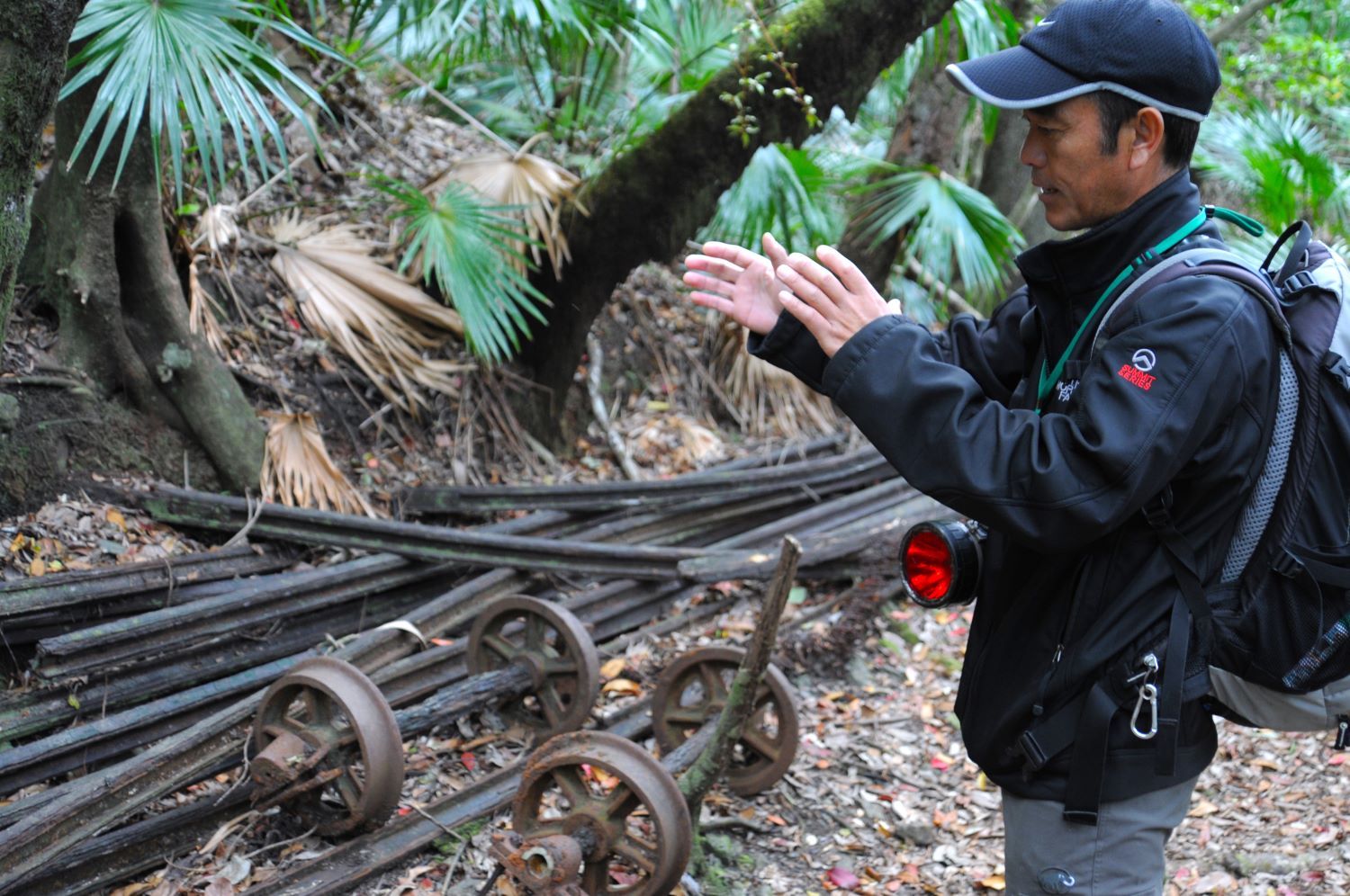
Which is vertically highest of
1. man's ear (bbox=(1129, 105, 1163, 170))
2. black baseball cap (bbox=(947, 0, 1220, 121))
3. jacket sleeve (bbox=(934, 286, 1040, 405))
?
black baseball cap (bbox=(947, 0, 1220, 121))

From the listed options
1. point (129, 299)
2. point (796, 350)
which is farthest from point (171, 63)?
point (796, 350)

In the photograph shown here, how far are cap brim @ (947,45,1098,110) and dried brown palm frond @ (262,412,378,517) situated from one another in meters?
3.83

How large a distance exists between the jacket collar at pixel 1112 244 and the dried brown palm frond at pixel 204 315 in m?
3.98

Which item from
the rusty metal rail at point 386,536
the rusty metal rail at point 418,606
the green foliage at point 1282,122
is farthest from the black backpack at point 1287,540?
the rusty metal rail at point 386,536

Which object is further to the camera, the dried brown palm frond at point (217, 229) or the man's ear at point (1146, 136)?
the dried brown palm frond at point (217, 229)

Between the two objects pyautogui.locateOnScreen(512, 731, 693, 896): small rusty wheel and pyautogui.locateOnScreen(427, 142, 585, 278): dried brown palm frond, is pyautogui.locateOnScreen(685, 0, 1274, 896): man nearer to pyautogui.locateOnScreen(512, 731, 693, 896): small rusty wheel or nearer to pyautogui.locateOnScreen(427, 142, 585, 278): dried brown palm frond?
pyautogui.locateOnScreen(512, 731, 693, 896): small rusty wheel

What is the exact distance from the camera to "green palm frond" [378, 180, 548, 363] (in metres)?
5.43

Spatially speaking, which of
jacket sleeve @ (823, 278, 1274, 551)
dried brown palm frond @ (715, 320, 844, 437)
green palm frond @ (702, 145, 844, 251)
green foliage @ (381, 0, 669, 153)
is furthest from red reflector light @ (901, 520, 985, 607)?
dried brown palm frond @ (715, 320, 844, 437)

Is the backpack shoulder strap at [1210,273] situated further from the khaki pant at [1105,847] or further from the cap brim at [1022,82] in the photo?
the khaki pant at [1105,847]

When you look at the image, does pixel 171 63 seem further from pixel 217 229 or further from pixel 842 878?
pixel 842 878

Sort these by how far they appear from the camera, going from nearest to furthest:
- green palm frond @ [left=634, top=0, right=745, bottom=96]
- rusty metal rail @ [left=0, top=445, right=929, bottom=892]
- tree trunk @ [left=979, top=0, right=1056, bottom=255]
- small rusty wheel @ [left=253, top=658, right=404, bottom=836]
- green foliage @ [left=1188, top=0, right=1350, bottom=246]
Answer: rusty metal rail @ [left=0, top=445, right=929, bottom=892] → small rusty wheel @ [left=253, top=658, right=404, bottom=836] → green palm frond @ [left=634, top=0, right=745, bottom=96] → green foliage @ [left=1188, top=0, right=1350, bottom=246] → tree trunk @ [left=979, top=0, right=1056, bottom=255]

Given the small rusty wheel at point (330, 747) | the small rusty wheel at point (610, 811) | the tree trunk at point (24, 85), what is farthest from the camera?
the small rusty wheel at point (330, 747)

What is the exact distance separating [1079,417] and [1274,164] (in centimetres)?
687

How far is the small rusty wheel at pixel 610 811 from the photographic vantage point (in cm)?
310
